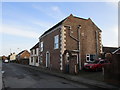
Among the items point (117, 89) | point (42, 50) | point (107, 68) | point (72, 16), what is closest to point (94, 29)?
point (72, 16)

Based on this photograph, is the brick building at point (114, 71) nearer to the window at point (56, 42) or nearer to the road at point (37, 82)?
the road at point (37, 82)

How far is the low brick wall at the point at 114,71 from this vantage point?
447 inches

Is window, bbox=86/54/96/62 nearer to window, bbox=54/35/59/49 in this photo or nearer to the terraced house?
the terraced house

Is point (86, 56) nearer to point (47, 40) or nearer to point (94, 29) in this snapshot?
point (94, 29)

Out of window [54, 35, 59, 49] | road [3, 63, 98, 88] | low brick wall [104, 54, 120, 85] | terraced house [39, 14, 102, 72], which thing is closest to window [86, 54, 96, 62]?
terraced house [39, 14, 102, 72]

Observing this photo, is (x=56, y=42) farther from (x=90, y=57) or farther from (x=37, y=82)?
(x=37, y=82)

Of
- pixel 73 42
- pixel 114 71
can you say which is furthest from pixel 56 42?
pixel 114 71

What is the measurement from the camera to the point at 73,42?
73.5 feet

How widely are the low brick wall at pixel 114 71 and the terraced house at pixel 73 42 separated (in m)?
7.25

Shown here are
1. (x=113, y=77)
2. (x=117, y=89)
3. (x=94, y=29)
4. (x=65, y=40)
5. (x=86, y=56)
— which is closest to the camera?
(x=117, y=89)

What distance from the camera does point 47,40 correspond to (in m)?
27.5

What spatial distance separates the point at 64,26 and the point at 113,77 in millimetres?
11987

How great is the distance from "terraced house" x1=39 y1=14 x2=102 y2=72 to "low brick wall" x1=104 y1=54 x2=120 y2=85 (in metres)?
7.25

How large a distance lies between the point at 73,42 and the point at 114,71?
36.8ft
